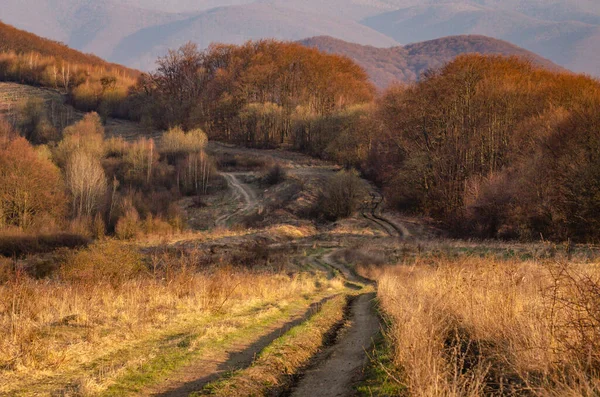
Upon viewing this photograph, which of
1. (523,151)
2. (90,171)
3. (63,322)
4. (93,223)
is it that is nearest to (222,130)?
(90,171)

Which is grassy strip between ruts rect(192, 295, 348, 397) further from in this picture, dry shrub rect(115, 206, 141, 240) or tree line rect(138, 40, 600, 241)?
dry shrub rect(115, 206, 141, 240)

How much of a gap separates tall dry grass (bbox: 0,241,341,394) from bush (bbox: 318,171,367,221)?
31.8 metres

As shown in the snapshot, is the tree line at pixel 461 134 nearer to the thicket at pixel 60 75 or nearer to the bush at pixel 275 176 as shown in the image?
the bush at pixel 275 176

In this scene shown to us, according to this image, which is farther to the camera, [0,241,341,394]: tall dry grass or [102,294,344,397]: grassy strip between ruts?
[0,241,341,394]: tall dry grass

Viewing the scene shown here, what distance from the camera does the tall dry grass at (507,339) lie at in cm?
518

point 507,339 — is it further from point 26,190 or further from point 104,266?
point 26,190

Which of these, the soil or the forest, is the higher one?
the forest

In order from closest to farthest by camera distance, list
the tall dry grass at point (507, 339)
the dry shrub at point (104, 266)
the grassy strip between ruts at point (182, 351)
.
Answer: the tall dry grass at point (507, 339) → the grassy strip between ruts at point (182, 351) → the dry shrub at point (104, 266)

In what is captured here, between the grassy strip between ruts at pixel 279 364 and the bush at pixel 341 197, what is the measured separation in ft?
120

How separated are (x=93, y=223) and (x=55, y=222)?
3.21 m

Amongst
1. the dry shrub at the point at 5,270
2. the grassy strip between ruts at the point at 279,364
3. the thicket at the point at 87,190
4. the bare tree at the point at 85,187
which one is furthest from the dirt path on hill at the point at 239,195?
the grassy strip between ruts at the point at 279,364

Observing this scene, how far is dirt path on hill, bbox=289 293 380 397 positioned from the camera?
7.03 meters

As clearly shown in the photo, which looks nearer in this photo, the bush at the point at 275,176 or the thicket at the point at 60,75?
the bush at the point at 275,176

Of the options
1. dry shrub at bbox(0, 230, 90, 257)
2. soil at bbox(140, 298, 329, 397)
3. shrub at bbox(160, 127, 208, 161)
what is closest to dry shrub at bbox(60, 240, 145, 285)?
soil at bbox(140, 298, 329, 397)
